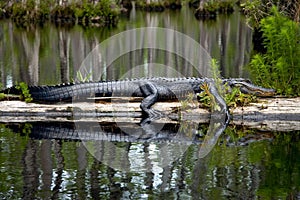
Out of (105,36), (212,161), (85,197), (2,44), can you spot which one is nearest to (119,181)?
(85,197)

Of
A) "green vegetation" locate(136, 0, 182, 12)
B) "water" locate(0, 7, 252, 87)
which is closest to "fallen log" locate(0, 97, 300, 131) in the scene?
"water" locate(0, 7, 252, 87)

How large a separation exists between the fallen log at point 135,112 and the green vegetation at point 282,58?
0.47 meters

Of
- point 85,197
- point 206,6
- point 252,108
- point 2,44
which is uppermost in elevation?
point 206,6

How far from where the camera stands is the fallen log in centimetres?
1084

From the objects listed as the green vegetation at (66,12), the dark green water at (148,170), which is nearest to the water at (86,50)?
the green vegetation at (66,12)

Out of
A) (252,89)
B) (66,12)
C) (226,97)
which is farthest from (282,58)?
(66,12)

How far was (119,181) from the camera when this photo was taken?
24.6ft

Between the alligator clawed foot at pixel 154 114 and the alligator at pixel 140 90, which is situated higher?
the alligator at pixel 140 90

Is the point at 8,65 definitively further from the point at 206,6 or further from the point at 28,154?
the point at 206,6

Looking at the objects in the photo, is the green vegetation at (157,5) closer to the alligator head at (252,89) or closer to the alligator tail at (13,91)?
the alligator head at (252,89)

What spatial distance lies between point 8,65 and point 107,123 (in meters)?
9.30

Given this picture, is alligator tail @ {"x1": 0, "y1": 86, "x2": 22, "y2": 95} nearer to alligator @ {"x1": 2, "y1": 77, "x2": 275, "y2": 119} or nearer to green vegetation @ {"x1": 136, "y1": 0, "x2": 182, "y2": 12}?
alligator @ {"x1": 2, "y1": 77, "x2": 275, "y2": 119}

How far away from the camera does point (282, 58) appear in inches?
455

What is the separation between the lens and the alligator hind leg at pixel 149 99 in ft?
36.0
